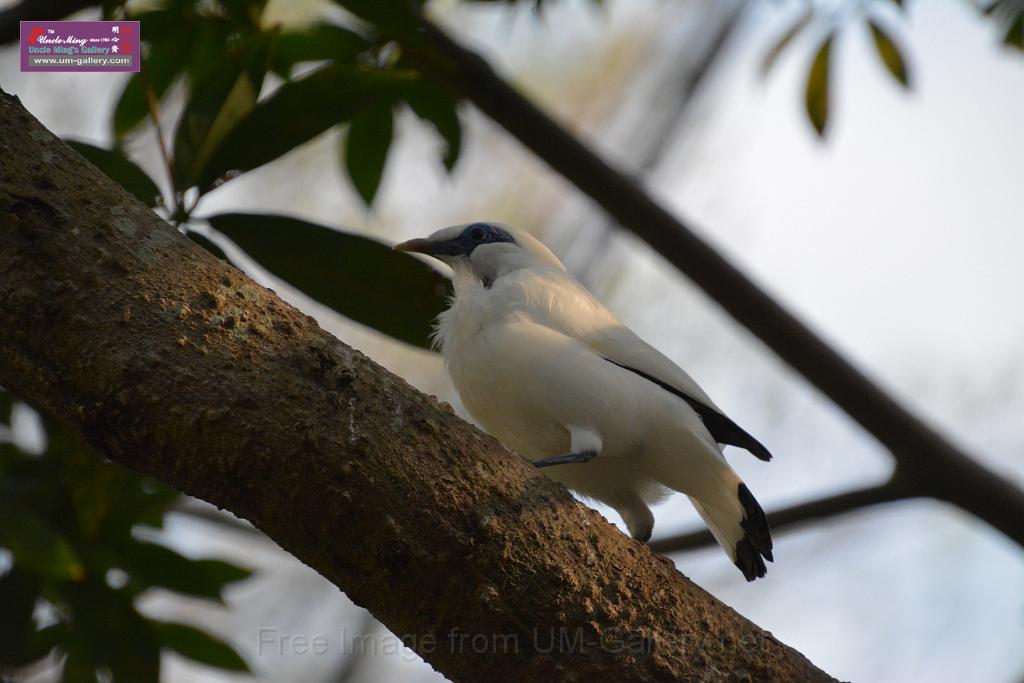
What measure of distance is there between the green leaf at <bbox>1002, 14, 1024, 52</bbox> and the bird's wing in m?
2.26

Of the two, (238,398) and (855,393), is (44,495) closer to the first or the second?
(238,398)

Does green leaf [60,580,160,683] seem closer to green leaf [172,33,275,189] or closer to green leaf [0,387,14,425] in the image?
green leaf [0,387,14,425]

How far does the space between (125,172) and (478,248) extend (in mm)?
1446

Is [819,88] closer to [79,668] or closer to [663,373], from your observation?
[663,373]

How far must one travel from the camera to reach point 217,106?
3492mm

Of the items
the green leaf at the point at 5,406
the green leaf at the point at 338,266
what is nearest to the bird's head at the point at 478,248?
the green leaf at the point at 338,266

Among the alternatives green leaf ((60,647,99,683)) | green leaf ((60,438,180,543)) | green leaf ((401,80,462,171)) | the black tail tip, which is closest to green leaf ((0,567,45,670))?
green leaf ((60,647,99,683))

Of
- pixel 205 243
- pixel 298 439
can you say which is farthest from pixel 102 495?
pixel 298 439

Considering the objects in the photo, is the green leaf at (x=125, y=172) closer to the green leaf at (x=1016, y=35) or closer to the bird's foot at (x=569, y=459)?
the bird's foot at (x=569, y=459)

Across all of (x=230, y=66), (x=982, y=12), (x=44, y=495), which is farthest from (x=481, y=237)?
(x=982, y=12)

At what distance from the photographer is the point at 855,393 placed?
4246mm

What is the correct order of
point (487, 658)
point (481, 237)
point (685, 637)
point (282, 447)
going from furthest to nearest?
point (481, 237) < point (685, 637) < point (487, 658) < point (282, 447)

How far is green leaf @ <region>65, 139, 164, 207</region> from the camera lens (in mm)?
3363

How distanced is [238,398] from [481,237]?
2273mm
